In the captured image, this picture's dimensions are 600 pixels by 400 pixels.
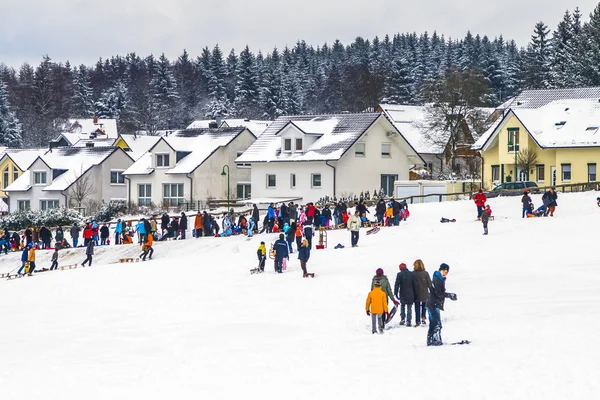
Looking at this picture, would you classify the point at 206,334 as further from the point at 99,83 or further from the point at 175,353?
the point at 99,83

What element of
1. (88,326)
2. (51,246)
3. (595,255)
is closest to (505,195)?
(595,255)

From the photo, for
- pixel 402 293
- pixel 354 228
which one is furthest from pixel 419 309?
pixel 354 228

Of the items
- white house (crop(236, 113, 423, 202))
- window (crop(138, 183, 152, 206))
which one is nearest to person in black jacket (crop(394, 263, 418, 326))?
white house (crop(236, 113, 423, 202))

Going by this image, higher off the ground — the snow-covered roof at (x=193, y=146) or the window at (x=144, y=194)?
the snow-covered roof at (x=193, y=146)

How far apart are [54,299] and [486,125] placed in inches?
2120

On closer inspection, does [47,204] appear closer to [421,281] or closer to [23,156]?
[23,156]

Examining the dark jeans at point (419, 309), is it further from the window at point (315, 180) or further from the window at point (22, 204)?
the window at point (22, 204)

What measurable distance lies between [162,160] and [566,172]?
92.9 ft

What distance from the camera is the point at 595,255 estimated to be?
31.1 meters

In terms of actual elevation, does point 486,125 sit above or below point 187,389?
above

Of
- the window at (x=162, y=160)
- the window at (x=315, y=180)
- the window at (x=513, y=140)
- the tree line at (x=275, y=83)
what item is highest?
the tree line at (x=275, y=83)

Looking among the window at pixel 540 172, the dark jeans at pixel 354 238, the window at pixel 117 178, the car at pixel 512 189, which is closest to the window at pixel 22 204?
the window at pixel 117 178

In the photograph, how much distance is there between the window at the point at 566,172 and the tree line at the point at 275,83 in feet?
114

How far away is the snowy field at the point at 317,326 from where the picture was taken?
16422mm
